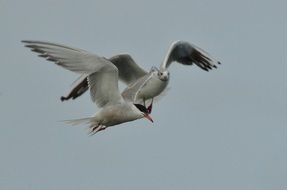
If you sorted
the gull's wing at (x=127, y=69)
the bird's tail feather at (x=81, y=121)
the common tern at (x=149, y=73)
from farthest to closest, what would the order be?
the gull's wing at (x=127, y=69), the common tern at (x=149, y=73), the bird's tail feather at (x=81, y=121)

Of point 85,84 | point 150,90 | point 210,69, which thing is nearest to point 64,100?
point 85,84

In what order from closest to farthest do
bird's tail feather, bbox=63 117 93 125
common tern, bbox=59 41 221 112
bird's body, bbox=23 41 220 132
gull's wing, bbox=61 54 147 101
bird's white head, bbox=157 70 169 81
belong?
1. bird's body, bbox=23 41 220 132
2. bird's tail feather, bbox=63 117 93 125
3. common tern, bbox=59 41 221 112
4. bird's white head, bbox=157 70 169 81
5. gull's wing, bbox=61 54 147 101

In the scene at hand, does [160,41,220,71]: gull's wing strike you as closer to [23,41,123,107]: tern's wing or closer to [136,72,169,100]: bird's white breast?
[136,72,169,100]: bird's white breast

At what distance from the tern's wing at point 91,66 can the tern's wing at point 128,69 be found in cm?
377

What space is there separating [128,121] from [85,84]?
2309 millimetres

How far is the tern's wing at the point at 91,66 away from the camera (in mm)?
15875

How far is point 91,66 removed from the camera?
1662cm

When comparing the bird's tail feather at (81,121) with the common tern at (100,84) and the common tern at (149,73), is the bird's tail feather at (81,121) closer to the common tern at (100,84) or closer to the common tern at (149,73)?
the common tern at (100,84)

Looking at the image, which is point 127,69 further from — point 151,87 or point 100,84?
point 100,84

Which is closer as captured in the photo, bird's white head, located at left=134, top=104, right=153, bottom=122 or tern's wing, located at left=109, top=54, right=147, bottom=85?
bird's white head, located at left=134, top=104, right=153, bottom=122

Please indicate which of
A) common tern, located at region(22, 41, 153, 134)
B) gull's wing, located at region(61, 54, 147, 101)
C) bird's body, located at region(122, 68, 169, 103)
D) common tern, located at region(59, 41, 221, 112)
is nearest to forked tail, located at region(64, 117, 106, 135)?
common tern, located at region(22, 41, 153, 134)

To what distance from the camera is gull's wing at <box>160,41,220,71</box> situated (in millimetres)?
21797

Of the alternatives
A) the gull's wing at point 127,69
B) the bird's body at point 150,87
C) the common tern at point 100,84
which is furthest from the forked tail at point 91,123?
the gull's wing at point 127,69

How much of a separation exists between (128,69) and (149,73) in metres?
0.57
